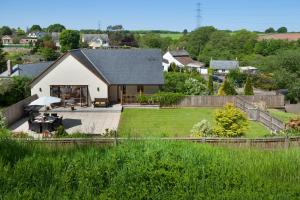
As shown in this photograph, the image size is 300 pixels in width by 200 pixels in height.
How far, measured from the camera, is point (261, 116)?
82.2 feet

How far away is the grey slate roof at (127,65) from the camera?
1275 inches

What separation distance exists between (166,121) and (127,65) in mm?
9216

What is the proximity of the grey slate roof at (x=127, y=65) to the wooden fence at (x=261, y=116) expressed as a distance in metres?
6.91

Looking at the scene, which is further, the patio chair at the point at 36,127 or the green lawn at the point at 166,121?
the patio chair at the point at 36,127

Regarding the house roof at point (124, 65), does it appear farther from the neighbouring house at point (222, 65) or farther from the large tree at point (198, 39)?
the large tree at point (198, 39)

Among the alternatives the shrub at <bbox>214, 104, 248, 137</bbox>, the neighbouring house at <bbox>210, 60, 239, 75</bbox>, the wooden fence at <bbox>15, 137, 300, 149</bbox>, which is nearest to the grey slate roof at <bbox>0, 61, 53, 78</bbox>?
the shrub at <bbox>214, 104, 248, 137</bbox>

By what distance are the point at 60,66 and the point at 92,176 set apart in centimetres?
2331

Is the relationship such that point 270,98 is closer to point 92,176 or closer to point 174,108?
point 174,108

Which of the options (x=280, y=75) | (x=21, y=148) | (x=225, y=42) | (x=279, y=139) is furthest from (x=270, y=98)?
(x=225, y=42)

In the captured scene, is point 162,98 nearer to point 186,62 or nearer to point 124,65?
point 124,65

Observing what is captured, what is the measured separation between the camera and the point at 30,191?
887cm

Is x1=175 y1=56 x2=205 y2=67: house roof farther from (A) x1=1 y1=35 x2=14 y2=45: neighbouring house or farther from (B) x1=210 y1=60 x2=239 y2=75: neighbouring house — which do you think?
(A) x1=1 y1=35 x2=14 y2=45: neighbouring house

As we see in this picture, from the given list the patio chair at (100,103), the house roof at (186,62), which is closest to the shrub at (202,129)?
the patio chair at (100,103)

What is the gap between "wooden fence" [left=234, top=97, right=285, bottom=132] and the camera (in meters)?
21.4
